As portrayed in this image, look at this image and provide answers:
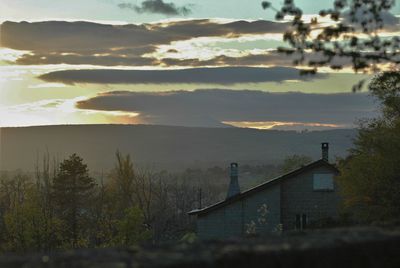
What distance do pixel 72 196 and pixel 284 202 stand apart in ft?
75.1

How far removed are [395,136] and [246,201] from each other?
11874 mm

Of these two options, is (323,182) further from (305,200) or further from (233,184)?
(233,184)

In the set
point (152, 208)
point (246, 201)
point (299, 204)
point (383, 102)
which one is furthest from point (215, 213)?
point (152, 208)

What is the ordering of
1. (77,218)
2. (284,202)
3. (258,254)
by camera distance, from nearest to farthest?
(258,254)
(284,202)
(77,218)

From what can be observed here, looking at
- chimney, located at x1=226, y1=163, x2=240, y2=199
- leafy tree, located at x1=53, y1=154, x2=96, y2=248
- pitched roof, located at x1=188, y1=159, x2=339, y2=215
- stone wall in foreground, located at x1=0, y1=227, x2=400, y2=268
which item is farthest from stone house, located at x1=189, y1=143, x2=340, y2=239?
stone wall in foreground, located at x1=0, y1=227, x2=400, y2=268

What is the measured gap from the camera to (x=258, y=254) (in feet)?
17.7

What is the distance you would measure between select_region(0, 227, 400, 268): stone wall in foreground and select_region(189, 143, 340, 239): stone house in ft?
127

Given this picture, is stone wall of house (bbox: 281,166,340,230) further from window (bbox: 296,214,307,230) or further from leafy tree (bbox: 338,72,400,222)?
leafy tree (bbox: 338,72,400,222)

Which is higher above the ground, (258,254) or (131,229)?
(258,254)

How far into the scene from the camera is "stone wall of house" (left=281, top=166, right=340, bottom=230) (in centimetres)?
4506

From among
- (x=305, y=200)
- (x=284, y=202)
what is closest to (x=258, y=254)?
(x=284, y=202)

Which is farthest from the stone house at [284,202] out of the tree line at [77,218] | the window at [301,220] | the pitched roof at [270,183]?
the tree line at [77,218]

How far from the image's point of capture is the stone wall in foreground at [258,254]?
5098 mm

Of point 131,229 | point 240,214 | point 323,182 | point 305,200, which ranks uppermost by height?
point 323,182
